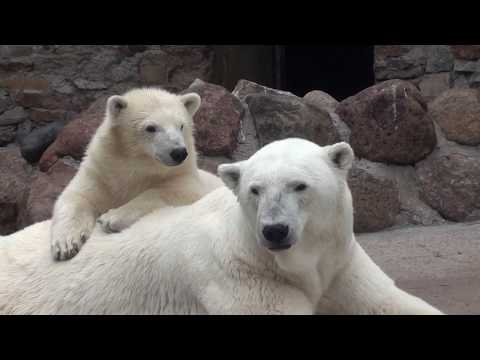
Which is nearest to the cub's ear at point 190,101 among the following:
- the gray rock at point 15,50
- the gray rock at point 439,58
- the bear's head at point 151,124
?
the bear's head at point 151,124

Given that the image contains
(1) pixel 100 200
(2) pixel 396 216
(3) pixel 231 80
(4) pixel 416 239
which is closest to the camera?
(1) pixel 100 200

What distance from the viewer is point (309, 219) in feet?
8.02

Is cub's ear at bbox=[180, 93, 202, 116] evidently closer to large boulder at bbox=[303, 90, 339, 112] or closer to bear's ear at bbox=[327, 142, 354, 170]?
large boulder at bbox=[303, 90, 339, 112]

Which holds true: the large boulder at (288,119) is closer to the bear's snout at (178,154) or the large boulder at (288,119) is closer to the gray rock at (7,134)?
the bear's snout at (178,154)

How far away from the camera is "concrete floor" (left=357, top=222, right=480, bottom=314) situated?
334 cm

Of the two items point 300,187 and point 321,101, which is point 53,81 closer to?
point 321,101

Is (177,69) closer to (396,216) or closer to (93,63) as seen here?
(93,63)

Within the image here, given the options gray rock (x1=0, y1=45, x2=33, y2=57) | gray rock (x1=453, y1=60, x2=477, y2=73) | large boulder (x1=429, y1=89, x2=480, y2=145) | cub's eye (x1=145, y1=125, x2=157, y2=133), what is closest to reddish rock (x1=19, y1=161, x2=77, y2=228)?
gray rock (x1=0, y1=45, x2=33, y2=57)

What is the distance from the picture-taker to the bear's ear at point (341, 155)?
8.41ft

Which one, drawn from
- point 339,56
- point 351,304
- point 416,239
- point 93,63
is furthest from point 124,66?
point 351,304

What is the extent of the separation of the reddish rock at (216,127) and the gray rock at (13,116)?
171cm

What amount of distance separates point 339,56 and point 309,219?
5103mm

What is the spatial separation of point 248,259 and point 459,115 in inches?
118

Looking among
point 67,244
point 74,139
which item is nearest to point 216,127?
point 74,139
